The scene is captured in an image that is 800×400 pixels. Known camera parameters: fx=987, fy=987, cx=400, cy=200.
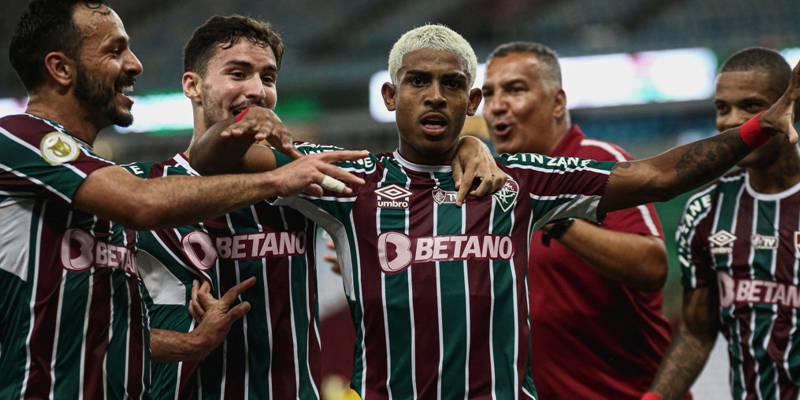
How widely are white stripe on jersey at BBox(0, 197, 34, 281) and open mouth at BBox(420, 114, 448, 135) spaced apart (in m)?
1.32

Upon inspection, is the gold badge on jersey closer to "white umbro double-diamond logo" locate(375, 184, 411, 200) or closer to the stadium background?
"white umbro double-diamond logo" locate(375, 184, 411, 200)

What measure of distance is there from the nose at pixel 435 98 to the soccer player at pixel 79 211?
1.85 feet

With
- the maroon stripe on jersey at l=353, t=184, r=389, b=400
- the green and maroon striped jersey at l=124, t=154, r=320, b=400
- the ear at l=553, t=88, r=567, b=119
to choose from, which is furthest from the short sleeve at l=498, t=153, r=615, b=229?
the ear at l=553, t=88, r=567, b=119

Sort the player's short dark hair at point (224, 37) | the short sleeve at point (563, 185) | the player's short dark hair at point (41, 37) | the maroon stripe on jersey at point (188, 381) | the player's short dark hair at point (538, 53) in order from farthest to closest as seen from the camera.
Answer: the player's short dark hair at point (538, 53) → the player's short dark hair at point (224, 37) → the maroon stripe on jersey at point (188, 381) → the short sleeve at point (563, 185) → the player's short dark hair at point (41, 37)

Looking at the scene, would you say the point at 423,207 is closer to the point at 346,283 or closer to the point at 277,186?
the point at 346,283

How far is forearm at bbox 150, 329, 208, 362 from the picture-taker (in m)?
3.34

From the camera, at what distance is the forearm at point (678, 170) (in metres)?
3.22

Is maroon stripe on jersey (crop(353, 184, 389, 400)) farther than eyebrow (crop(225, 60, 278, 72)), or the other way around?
eyebrow (crop(225, 60, 278, 72))

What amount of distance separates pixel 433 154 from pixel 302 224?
0.55m

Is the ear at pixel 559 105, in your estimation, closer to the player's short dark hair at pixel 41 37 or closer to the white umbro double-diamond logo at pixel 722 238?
the white umbro double-diamond logo at pixel 722 238

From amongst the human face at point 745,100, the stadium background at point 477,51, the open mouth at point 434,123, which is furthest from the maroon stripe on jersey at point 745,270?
the stadium background at point 477,51

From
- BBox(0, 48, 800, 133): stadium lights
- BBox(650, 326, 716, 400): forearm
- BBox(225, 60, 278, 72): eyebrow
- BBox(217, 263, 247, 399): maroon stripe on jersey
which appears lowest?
BBox(650, 326, 716, 400): forearm

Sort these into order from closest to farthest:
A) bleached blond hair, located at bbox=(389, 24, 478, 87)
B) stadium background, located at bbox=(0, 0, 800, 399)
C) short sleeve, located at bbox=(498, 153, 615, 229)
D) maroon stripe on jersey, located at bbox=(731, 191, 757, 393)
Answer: short sleeve, located at bbox=(498, 153, 615, 229) → bleached blond hair, located at bbox=(389, 24, 478, 87) → maroon stripe on jersey, located at bbox=(731, 191, 757, 393) → stadium background, located at bbox=(0, 0, 800, 399)

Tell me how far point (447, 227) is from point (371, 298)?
1.12ft
